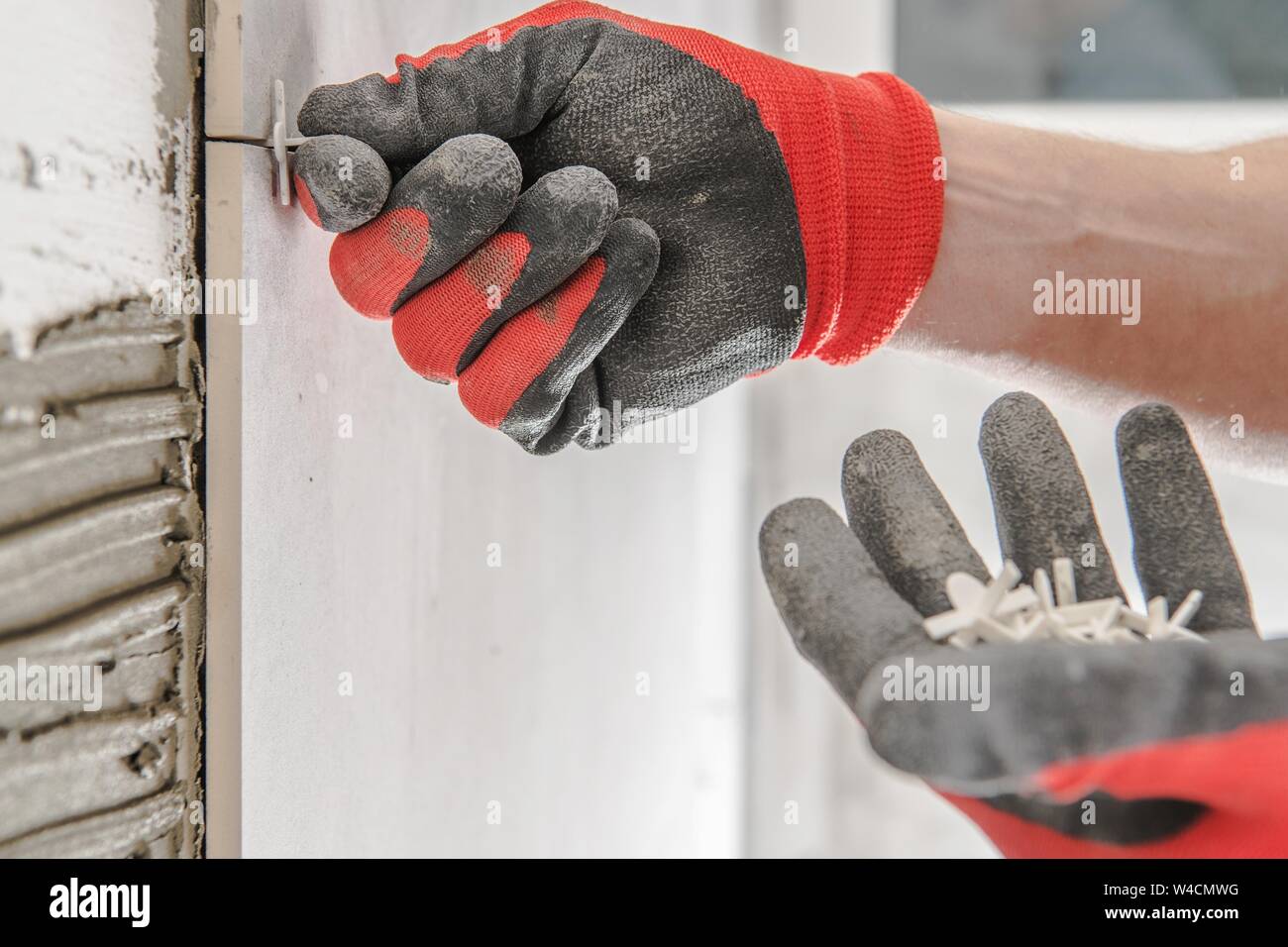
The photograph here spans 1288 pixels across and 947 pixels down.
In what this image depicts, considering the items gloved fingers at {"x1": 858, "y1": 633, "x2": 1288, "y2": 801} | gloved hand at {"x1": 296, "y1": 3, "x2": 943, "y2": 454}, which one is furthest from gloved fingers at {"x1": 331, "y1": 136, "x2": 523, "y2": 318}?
gloved fingers at {"x1": 858, "y1": 633, "x2": 1288, "y2": 801}

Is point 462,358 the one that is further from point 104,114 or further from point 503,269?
point 104,114

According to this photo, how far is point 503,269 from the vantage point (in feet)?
1.84

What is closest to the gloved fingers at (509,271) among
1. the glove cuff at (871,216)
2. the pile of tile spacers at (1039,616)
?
the glove cuff at (871,216)

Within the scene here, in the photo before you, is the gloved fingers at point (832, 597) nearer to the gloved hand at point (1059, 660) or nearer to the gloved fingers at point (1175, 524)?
the gloved hand at point (1059, 660)

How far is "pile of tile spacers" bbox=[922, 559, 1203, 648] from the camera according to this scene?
1.39 feet

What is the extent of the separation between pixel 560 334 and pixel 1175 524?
36 cm

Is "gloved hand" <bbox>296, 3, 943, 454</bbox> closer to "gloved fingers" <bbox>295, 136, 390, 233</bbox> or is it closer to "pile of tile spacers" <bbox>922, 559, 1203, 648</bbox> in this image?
"gloved fingers" <bbox>295, 136, 390, 233</bbox>

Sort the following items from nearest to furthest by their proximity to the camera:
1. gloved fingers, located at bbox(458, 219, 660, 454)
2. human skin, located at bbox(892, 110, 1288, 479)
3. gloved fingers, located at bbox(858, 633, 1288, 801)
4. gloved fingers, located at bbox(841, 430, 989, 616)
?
gloved fingers, located at bbox(858, 633, 1288, 801), gloved fingers, located at bbox(841, 430, 989, 616), gloved fingers, located at bbox(458, 219, 660, 454), human skin, located at bbox(892, 110, 1288, 479)

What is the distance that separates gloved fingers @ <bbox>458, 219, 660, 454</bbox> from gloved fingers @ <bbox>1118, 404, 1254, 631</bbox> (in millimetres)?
295

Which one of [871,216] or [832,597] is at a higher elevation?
[871,216]

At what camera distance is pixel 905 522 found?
1.63 feet

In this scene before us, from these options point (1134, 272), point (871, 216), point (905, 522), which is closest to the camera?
point (905, 522)

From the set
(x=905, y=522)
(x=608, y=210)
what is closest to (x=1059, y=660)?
(x=905, y=522)

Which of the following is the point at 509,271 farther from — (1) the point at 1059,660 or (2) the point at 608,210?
(1) the point at 1059,660
